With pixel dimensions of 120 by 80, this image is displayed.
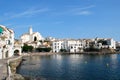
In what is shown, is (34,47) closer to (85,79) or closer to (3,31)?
(3,31)

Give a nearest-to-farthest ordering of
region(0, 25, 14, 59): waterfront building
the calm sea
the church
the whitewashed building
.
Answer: the calm sea, region(0, 25, 14, 59): waterfront building, the whitewashed building, the church

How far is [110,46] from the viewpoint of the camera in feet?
565

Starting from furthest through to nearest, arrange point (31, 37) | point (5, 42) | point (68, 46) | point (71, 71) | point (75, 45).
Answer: point (31, 37) < point (68, 46) < point (75, 45) < point (5, 42) < point (71, 71)

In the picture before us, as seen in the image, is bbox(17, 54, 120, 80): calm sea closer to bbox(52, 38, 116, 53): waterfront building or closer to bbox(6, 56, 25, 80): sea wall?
bbox(6, 56, 25, 80): sea wall

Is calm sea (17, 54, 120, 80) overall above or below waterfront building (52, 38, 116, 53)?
below

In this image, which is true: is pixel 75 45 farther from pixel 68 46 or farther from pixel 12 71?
pixel 12 71

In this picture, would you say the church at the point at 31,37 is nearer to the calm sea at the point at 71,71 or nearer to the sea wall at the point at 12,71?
the calm sea at the point at 71,71

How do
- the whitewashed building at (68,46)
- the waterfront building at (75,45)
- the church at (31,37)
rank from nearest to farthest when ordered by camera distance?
1. the whitewashed building at (68,46)
2. the waterfront building at (75,45)
3. the church at (31,37)

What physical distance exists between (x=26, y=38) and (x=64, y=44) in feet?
109

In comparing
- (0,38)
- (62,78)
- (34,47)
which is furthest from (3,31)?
(34,47)

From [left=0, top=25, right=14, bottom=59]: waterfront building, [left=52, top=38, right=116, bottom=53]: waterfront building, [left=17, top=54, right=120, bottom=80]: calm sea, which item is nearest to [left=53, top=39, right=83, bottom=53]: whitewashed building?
[left=52, top=38, right=116, bottom=53]: waterfront building

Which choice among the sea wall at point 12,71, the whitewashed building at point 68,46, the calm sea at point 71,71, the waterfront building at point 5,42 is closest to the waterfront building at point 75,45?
the whitewashed building at point 68,46

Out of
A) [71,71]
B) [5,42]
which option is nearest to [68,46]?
[5,42]

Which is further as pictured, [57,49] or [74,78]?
[57,49]
